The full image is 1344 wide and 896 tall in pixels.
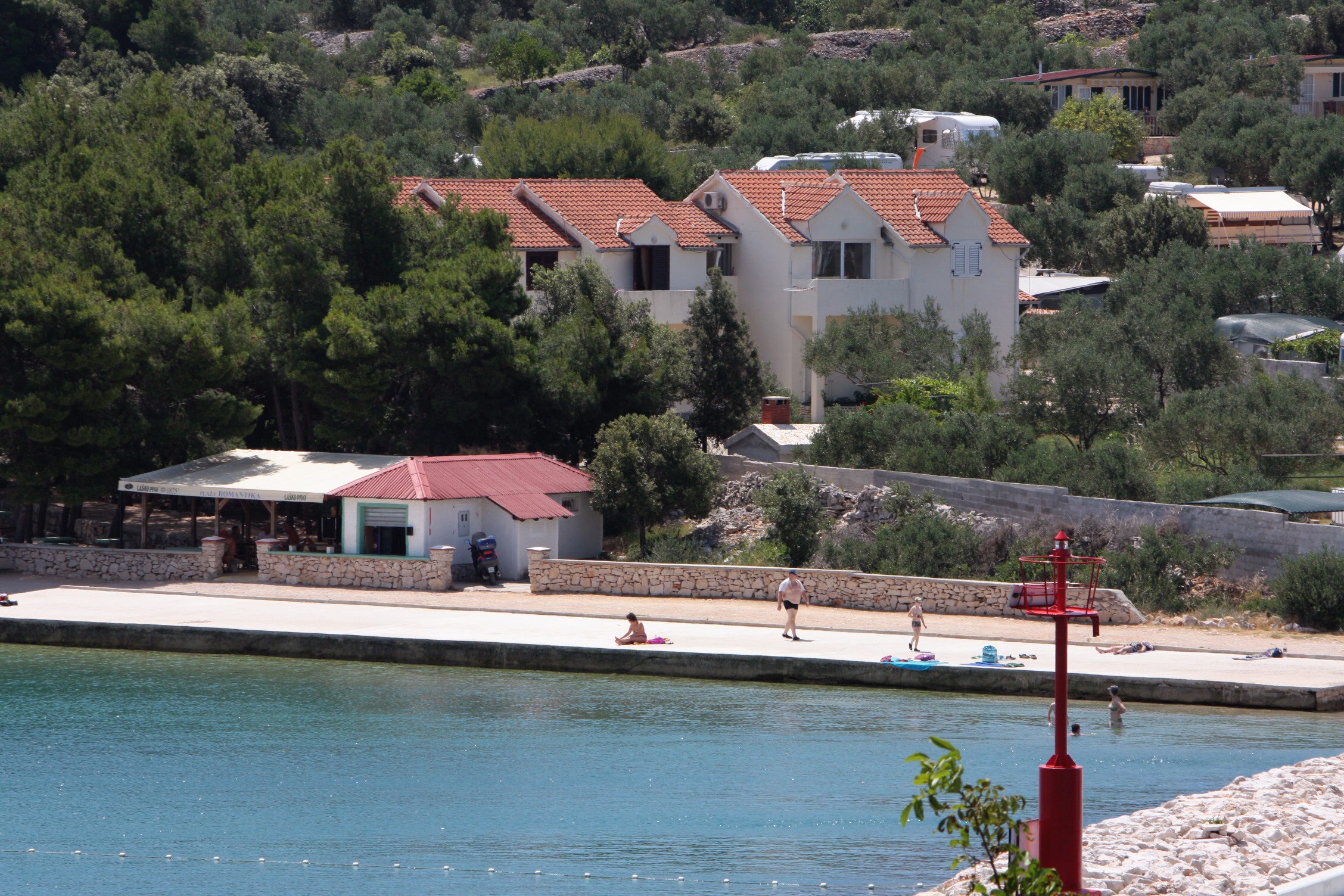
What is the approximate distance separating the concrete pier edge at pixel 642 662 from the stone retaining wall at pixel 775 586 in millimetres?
4359

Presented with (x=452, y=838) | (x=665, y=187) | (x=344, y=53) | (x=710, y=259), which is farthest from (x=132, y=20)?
(x=452, y=838)

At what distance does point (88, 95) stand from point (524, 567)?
39672 mm

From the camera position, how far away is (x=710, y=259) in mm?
48438

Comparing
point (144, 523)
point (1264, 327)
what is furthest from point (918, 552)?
point (1264, 327)

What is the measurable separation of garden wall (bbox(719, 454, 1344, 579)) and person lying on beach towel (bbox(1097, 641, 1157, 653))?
439cm

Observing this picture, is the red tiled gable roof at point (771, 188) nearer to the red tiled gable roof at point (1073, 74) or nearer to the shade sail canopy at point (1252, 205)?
the shade sail canopy at point (1252, 205)

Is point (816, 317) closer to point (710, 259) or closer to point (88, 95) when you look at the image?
point (710, 259)

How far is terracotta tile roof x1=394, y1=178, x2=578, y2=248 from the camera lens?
46188 mm

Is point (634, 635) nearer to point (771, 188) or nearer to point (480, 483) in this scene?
point (480, 483)

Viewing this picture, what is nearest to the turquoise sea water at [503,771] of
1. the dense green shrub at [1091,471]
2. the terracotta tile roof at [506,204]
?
the dense green shrub at [1091,471]

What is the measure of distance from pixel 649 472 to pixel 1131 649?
12084 mm

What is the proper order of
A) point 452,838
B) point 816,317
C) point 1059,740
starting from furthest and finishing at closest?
point 816,317 → point 452,838 → point 1059,740

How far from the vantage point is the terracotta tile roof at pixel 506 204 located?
4619cm

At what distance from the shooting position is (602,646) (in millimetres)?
27547
